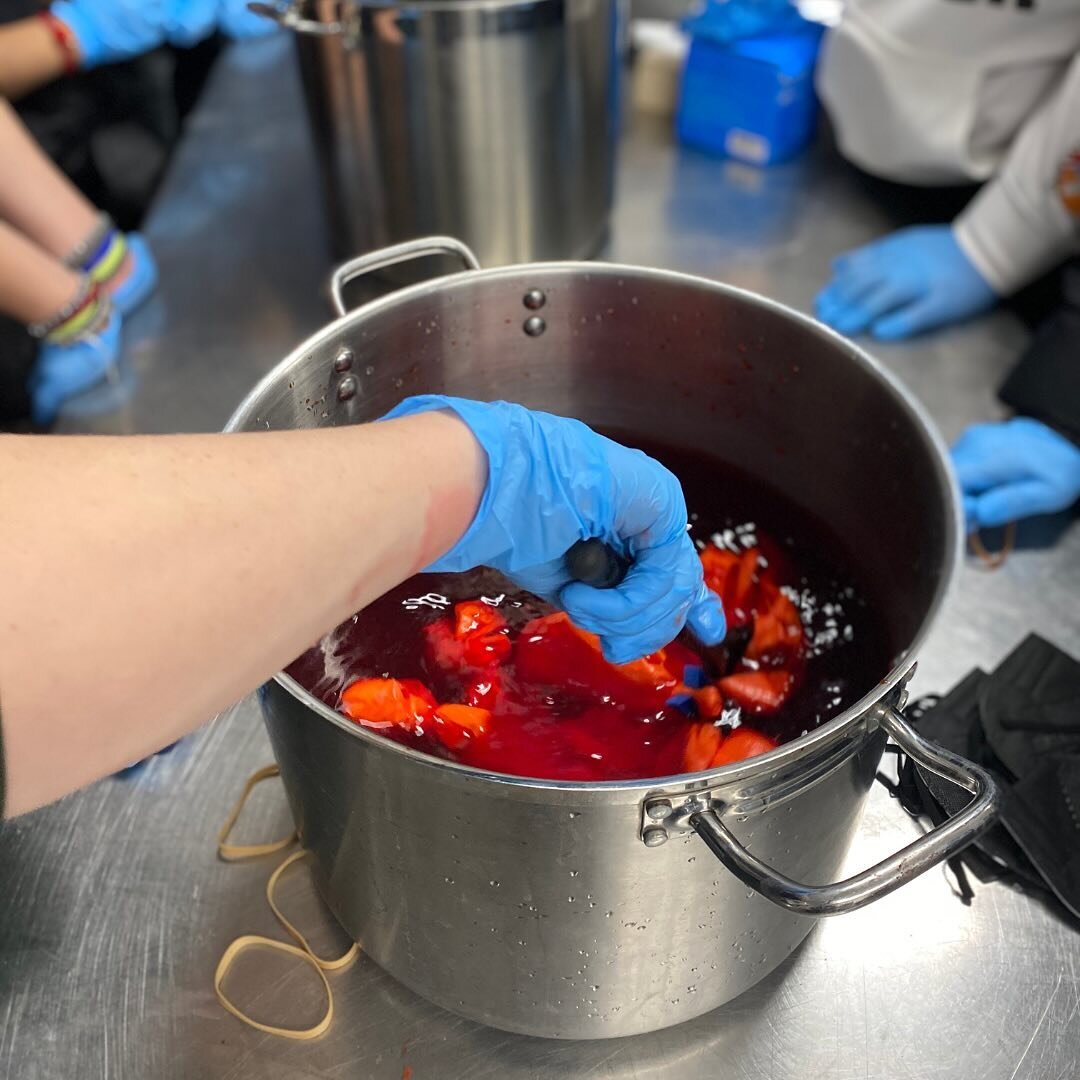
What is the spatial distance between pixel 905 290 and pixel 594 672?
72cm

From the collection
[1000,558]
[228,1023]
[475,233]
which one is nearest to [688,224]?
[475,233]

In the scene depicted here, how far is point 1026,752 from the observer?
2.55 feet

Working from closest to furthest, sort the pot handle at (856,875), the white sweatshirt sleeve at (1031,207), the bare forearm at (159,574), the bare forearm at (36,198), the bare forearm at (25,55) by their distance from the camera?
the bare forearm at (159,574) → the pot handle at (856,875) → the white sweatshirt sleeve at (1031,207) → the bare forearm at (36,198) → the bare forearm at (25,55)

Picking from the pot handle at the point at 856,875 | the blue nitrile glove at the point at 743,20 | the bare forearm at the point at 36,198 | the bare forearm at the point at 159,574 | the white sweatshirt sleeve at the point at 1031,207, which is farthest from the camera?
the blue nitrile glove at the point at 743,20

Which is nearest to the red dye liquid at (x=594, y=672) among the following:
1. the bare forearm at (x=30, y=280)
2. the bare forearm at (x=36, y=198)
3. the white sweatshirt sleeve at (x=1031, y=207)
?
the white sweatshirt sleeve at (x=1031, y=207)

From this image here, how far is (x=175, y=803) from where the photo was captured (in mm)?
797

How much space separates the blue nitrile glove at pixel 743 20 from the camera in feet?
4.49

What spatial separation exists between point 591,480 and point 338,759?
20 centimetres

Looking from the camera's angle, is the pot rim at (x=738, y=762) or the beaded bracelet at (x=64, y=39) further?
the beaded bracelet at (x=64, y=39)

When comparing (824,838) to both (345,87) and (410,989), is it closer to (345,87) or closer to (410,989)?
(410,989)

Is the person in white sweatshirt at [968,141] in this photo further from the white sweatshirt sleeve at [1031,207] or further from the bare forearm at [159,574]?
the bare forearm at [159,574]

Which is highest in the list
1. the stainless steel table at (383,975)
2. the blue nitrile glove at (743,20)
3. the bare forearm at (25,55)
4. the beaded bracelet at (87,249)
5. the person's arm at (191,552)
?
the person's arm at (191,552)

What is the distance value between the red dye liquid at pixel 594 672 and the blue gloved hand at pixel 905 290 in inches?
18.5

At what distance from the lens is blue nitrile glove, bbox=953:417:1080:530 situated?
0.99 metres
